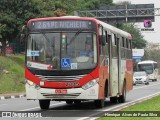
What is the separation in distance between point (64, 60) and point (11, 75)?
83.1 ft

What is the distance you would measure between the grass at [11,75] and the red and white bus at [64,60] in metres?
19.4

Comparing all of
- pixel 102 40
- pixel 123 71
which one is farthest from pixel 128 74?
pixel 102 40

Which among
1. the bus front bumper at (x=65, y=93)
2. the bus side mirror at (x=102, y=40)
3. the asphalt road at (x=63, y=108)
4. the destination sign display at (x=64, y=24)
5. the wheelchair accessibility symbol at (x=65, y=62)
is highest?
the destination sign display at (x=64, y=24)

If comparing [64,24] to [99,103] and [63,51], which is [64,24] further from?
[99,103]

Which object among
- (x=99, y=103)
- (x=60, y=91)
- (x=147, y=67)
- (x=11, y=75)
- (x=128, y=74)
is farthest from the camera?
(x=147, y=67)

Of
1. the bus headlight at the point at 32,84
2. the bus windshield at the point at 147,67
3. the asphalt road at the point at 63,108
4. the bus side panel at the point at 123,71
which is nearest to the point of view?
the asphalt road at the point at 63,108

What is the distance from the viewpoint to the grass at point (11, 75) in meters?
40.2

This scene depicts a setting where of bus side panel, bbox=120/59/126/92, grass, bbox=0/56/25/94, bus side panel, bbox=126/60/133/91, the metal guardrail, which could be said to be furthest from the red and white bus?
the metal guardrail

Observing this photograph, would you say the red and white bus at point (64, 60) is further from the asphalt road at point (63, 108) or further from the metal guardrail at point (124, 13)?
the metal guardrail at point (124, 13)

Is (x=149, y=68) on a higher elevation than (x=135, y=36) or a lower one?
lower

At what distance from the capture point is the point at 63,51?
61.7 ft

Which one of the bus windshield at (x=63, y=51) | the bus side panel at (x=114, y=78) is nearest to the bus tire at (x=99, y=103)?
the bus side panel at (x=114, y=78)

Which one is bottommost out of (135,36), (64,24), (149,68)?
(149,68)

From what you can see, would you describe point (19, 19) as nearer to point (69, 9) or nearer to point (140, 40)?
point (69, 9)
